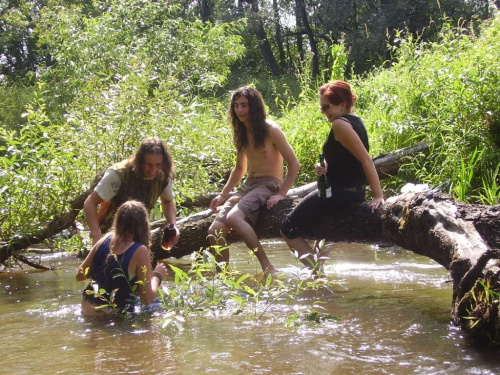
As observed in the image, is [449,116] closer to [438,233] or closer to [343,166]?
[343,166]

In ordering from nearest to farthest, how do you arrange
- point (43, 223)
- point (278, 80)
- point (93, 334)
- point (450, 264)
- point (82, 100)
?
point (450, 264) < point (93, 334) < point (43, 223) < point (82, 100) < point (278, 80)

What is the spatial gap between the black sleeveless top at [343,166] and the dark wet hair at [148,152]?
4.60 ft

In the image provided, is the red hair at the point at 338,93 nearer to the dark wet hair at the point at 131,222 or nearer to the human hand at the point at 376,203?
the human hand at the point at 376,203

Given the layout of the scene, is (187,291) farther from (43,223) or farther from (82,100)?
(82,100)

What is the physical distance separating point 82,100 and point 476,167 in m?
4.56

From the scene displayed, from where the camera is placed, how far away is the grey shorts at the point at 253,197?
233 inches

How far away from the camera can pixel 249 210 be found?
590 cm

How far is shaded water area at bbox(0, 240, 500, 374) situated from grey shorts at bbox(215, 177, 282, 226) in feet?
2.94

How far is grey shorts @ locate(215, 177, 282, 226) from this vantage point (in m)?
5.91

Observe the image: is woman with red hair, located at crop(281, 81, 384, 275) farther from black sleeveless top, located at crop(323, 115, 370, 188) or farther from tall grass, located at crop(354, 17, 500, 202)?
tall grass, located at crop(354, 17, 500, 202)

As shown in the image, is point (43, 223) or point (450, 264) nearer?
point (450, 264)

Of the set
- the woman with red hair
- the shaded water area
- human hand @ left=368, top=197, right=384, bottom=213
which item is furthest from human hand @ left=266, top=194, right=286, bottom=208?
human hand @ left=368, top=197, right=384, bottom=213

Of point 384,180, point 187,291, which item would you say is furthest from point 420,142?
point 187,291

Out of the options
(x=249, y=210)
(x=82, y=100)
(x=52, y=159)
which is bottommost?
(x=249, y=210)
